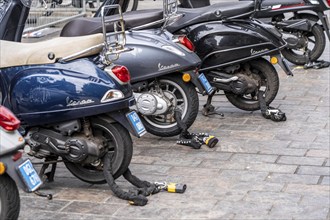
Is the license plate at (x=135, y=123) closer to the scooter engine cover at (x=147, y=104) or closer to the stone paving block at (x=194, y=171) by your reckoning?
the stone paving block at (x=194, y=171)

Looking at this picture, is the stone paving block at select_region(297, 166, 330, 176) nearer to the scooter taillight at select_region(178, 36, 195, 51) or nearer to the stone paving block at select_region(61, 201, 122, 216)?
the scooter taillight at select_region(178, 36, 195, 51)

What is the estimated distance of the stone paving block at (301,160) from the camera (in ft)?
26.0

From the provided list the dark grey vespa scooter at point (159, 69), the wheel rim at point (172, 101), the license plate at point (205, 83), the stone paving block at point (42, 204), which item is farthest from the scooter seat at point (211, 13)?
the stone paving block at point (42, 204)

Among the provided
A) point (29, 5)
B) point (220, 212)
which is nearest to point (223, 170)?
point (220, 212)

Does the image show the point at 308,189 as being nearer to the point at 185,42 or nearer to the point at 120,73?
the point at 120,73

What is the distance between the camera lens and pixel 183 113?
28.4 feet

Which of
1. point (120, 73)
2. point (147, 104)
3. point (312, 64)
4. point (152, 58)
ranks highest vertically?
point (120, 73)

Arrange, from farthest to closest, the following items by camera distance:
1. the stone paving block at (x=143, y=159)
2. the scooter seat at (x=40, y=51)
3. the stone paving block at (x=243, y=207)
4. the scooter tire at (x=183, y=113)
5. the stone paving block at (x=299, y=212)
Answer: the scooter tire at (x=183, y=113) → the stone paving block at (x=143, y=159) → the scooter seat at (x=40, y=51) → the stone paving block at (x=243, y=207) → the stone paving block at (x=299, y=212)

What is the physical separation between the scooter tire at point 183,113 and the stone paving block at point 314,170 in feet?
4.40

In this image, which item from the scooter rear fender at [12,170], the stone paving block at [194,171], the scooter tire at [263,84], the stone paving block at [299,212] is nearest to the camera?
the scooter rear fender at [12,170]

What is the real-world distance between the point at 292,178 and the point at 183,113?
160 cm

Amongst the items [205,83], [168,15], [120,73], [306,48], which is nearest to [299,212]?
[120,73]

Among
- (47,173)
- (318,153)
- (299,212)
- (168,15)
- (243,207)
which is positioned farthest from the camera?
(168,15)

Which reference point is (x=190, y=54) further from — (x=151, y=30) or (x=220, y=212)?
(x=220, y=212)
